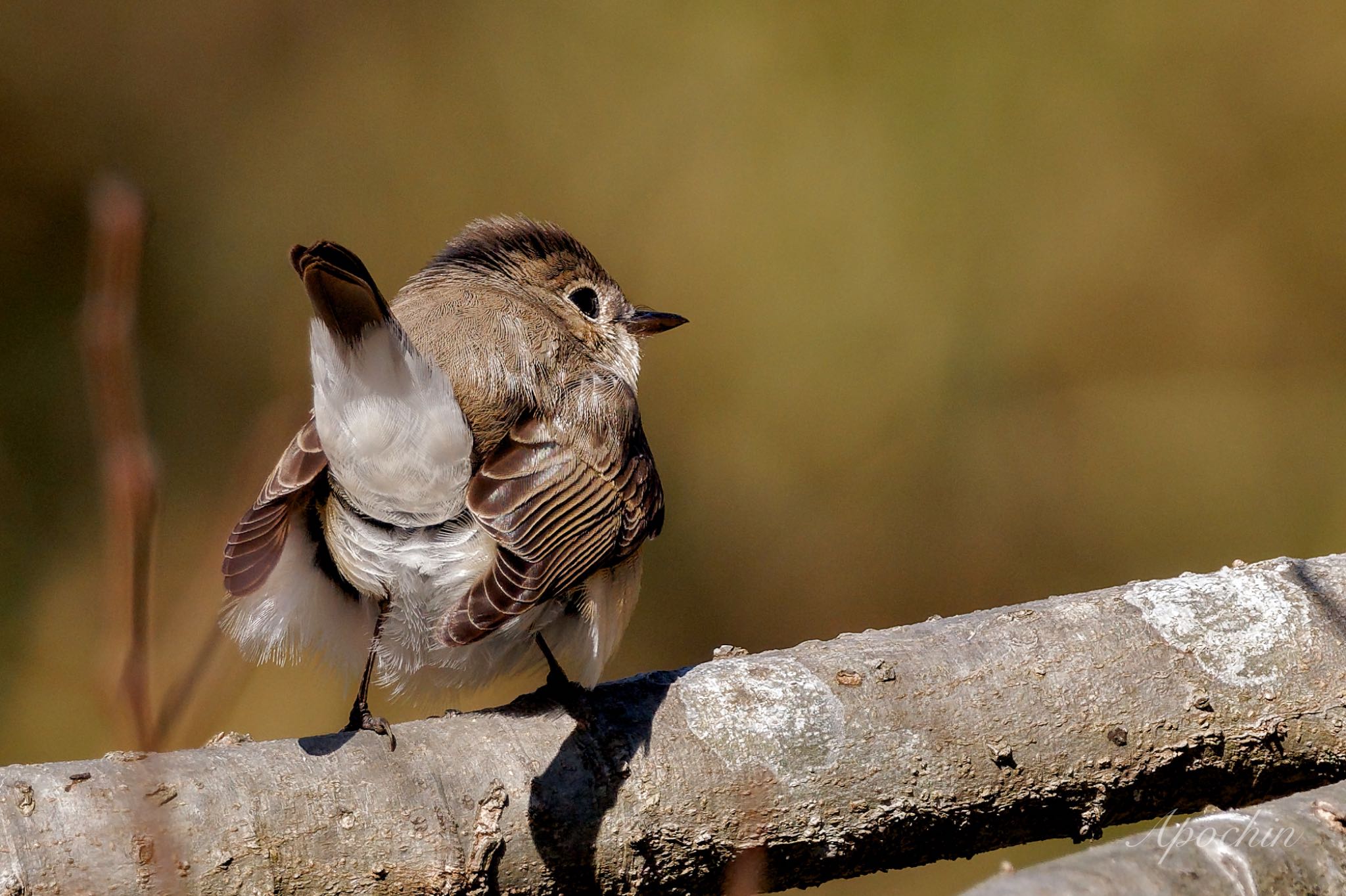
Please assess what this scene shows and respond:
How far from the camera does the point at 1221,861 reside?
1407 mm

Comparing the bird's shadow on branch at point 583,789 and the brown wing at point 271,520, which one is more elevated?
the brown wing at point 271,520

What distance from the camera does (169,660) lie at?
1513 millimetres

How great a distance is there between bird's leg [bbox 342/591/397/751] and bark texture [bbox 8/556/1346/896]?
0.04 m

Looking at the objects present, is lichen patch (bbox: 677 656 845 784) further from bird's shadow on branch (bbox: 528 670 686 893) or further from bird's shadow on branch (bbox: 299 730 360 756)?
bird's shadow on branch (bbox: 299 730 360 756)

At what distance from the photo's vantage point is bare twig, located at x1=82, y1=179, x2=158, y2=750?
2.68 feet

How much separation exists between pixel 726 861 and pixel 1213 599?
0.98 meters

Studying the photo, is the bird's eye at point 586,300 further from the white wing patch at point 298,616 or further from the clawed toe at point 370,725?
the clawed toe at point 370,725

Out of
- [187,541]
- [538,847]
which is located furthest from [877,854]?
[187,541]

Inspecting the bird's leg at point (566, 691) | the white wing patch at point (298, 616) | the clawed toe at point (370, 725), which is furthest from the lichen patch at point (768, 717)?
the white wing patch at point (298, 616)

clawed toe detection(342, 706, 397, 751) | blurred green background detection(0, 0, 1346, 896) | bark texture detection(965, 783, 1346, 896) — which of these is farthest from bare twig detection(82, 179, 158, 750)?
blurred green background detection(0, 0, 1346, 896)

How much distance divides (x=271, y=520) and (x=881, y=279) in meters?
2.71

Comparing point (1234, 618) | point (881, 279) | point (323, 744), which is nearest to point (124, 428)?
point (323, 744)

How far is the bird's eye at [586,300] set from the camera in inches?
117
